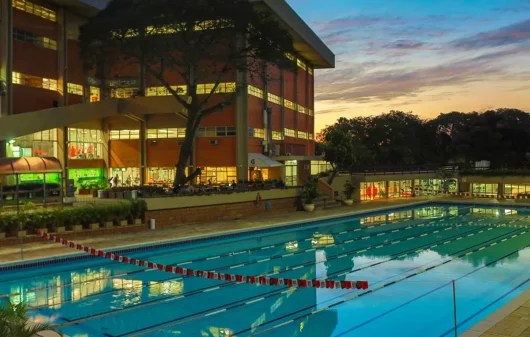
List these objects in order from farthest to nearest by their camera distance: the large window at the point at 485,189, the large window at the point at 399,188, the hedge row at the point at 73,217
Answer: the large window at the point at 485,189 → the large window at the point at 399,188 → the hedge row at the point at 73,217

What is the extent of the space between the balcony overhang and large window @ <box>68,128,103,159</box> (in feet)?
11.1

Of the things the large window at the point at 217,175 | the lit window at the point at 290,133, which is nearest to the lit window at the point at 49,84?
the large window at the point at 217,175

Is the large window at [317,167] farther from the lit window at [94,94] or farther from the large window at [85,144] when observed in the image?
the lit window at [94,94]

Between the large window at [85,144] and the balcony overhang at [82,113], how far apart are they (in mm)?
3374

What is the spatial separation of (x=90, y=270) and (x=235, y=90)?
20.7 metres

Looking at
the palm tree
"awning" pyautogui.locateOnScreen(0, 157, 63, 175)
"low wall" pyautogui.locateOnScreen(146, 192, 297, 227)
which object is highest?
"awning" pyautogui.locateOnScreen(0, 157, 63, 175)

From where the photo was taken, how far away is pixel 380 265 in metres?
16.7

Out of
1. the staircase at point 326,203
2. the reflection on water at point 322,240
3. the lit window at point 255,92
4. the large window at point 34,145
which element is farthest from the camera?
the lit window at point 255,92

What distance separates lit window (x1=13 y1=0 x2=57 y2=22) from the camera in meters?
31.1

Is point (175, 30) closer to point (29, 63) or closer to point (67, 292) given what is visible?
point (29, 63)

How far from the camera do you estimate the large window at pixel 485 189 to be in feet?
145

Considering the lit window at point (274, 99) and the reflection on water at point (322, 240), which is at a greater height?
the lit window at point (274, 99)

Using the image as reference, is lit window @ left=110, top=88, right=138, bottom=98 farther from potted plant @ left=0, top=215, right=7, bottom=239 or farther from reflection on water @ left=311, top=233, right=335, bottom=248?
reflection on water @ left=311, top=233, right=335, bottom=248

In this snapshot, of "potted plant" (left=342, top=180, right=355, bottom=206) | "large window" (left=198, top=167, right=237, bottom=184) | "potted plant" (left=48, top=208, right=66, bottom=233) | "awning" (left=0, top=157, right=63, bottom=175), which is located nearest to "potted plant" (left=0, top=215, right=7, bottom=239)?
"potted plant" (left=48, top=208, right=66, bottom=233)
